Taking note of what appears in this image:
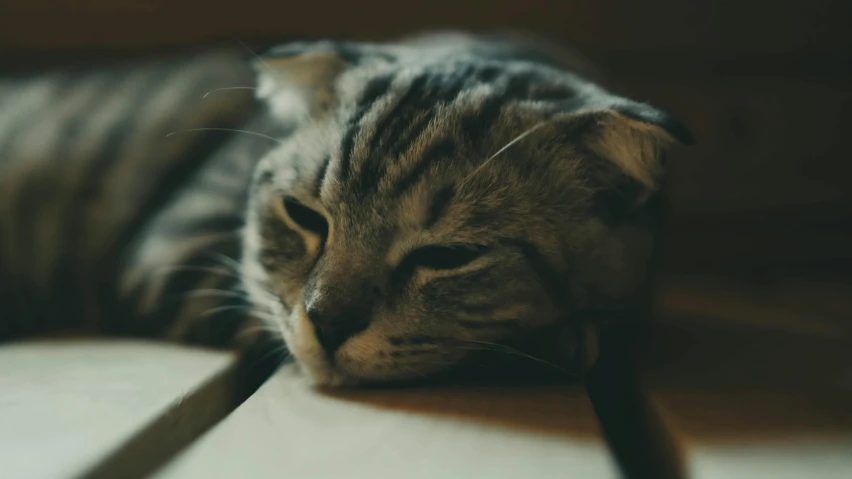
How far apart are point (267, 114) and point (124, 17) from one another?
1.93ft

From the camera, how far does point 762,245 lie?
5.39 feet

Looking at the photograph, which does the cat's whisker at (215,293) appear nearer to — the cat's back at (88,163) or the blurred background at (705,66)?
the cat's back at (88,163)

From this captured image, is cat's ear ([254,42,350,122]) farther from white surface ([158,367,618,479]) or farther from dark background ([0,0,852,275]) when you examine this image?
dark background ([0,0,852,275])

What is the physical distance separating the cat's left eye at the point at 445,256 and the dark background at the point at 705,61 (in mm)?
910

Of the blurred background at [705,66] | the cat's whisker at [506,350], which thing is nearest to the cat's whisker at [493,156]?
the cat's whisker at [506,350]

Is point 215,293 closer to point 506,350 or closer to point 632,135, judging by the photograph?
point 506,350

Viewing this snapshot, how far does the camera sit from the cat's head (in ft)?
2.69

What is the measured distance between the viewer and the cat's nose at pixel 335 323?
80 centimetres

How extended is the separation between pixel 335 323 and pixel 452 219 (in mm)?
182

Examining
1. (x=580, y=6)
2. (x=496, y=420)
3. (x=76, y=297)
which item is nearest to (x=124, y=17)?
(x=76, y=297)

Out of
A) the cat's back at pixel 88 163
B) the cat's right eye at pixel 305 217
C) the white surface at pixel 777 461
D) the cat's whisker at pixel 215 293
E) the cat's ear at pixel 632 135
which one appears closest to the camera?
the white surface at pixel 777 461

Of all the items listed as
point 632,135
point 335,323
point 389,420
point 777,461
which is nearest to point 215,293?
point 335,323

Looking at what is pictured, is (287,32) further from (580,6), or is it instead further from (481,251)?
(481,251)

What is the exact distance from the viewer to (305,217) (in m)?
0.95
